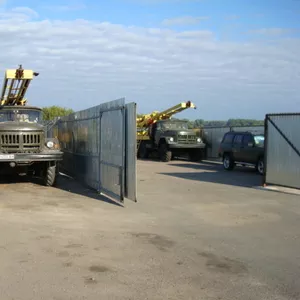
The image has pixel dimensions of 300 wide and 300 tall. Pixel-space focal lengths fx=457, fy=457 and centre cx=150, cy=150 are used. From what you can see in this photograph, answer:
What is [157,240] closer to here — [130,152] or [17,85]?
[130,152]

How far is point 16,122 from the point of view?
13422mm

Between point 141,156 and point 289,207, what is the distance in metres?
19.8

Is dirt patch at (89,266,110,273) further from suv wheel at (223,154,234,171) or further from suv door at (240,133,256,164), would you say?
suv wheel at (223,154,234,171)

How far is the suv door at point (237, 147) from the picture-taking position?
19438mm

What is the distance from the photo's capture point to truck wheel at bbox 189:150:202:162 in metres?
26.4

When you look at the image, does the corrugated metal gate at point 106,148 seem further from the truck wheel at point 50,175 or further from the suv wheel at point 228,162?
the suv wheel at point 228,162

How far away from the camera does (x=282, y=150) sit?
521 inches

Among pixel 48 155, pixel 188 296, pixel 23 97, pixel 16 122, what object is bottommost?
pixel 188 296

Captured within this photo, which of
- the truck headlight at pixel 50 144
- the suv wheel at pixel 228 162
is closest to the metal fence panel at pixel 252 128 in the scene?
the suv wheel at pixel 228 162

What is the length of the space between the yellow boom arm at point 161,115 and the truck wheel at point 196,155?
2957 mm

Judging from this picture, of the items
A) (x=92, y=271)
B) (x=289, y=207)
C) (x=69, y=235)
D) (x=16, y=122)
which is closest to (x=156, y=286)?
(x=92, y=271)

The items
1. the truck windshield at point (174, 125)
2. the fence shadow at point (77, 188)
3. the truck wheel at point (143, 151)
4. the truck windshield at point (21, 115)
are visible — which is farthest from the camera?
the truck wheel at point (143, 151)

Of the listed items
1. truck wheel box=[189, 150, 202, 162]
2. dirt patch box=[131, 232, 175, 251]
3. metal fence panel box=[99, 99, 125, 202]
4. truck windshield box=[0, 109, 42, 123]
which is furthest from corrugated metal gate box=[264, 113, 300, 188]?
truck wheel box=[189, 150, 202, 162]

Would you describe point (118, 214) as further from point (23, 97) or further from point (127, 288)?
point (23, 97)
